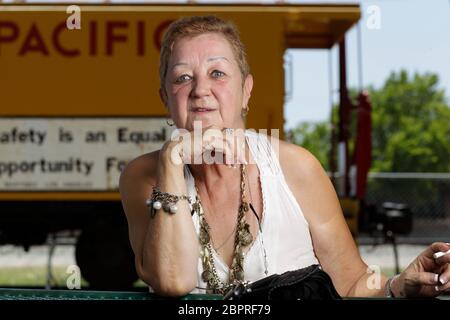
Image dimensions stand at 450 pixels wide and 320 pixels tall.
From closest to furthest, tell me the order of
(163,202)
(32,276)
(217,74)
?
(163,202) → (217,74) → (32,276)

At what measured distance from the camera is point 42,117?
584cm

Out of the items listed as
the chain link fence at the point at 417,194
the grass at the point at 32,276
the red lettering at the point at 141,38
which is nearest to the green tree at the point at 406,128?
the chain link fence at the point at 417,194

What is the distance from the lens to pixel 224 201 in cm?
170

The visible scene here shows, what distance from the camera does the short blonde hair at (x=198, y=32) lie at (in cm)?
162

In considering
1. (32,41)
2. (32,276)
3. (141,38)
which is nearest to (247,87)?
(141,38)

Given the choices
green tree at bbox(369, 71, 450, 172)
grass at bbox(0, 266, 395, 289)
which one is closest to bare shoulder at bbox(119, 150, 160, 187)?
grass at bbox(0, 266, 395, 289)

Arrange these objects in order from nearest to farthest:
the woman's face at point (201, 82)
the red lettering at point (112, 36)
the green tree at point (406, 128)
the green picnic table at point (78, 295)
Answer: the green picnic table at point (78, 295) → the woman's face at point (201, 82) → the red lettering at point (112, 36) → the green tree at point (406, 128)

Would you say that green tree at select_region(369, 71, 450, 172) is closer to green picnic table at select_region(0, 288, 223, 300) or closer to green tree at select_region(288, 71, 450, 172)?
green tree at select_region(288, 71, 450, 172)

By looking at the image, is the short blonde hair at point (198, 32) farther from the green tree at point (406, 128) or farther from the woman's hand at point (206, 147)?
the green tree at point (406, 128)

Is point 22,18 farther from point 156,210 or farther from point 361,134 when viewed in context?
point 156,210

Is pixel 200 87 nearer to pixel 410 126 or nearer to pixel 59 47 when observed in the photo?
pixel 59 47

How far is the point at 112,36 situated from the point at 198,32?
4455mm

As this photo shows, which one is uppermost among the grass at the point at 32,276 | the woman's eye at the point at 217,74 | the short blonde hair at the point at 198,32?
the short blonde hair at the point at 198,32

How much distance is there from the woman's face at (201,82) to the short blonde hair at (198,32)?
1 centimetres
